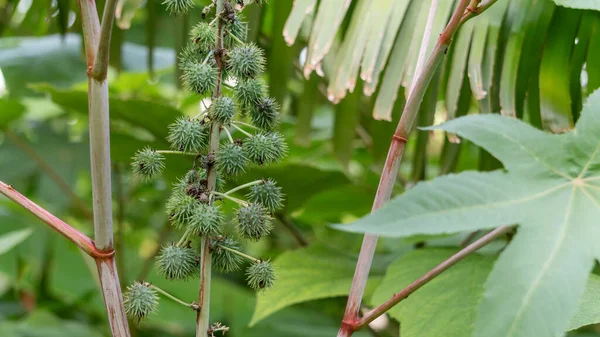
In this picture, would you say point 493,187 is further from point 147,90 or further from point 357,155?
point 147,90

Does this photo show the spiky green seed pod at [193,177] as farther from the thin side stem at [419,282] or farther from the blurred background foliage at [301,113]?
the blurred background foliage at [301,113]

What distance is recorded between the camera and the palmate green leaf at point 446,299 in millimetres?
713

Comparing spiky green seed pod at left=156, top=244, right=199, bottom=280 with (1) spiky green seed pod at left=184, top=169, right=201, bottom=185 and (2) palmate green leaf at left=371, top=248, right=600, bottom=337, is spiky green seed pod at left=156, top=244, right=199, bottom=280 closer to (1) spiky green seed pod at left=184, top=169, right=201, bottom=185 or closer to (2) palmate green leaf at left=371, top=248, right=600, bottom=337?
(1) spiky green seed pod at left=184, top=169, right=201, bottom=185

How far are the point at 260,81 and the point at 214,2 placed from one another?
0.24ft

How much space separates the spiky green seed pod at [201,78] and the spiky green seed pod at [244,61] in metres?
0.02

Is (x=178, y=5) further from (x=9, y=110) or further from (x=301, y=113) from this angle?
(x=9, y=110)

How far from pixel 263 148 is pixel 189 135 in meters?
0.06

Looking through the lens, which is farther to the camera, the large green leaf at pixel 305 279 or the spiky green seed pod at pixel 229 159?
the large green leaf at pixel 305 279

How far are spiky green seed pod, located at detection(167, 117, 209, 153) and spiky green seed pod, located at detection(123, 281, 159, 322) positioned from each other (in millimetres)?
109

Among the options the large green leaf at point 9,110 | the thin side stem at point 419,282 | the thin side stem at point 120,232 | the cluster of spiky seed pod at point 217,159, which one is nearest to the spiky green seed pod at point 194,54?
the cluster of spiky seed pod at point 217,159

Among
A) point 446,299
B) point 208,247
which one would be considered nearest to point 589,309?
point 446,299

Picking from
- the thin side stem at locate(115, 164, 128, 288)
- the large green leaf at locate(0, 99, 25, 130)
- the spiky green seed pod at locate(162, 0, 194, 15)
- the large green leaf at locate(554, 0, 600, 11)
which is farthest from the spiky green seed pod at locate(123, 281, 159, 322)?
the large green leaf at locate(0, 99, 25, 130)

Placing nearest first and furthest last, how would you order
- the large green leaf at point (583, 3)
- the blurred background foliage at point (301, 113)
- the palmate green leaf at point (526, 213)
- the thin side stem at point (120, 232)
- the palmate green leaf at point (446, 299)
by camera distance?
the palmate green leaf at point (526, 213) < the large green leaf at point (583, 3) < the palmate green leaf at point (446, 299) < the blurred background foliage at point (301, 113) < the thin side stem at point (120, 232)

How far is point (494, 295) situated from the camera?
40 cm
